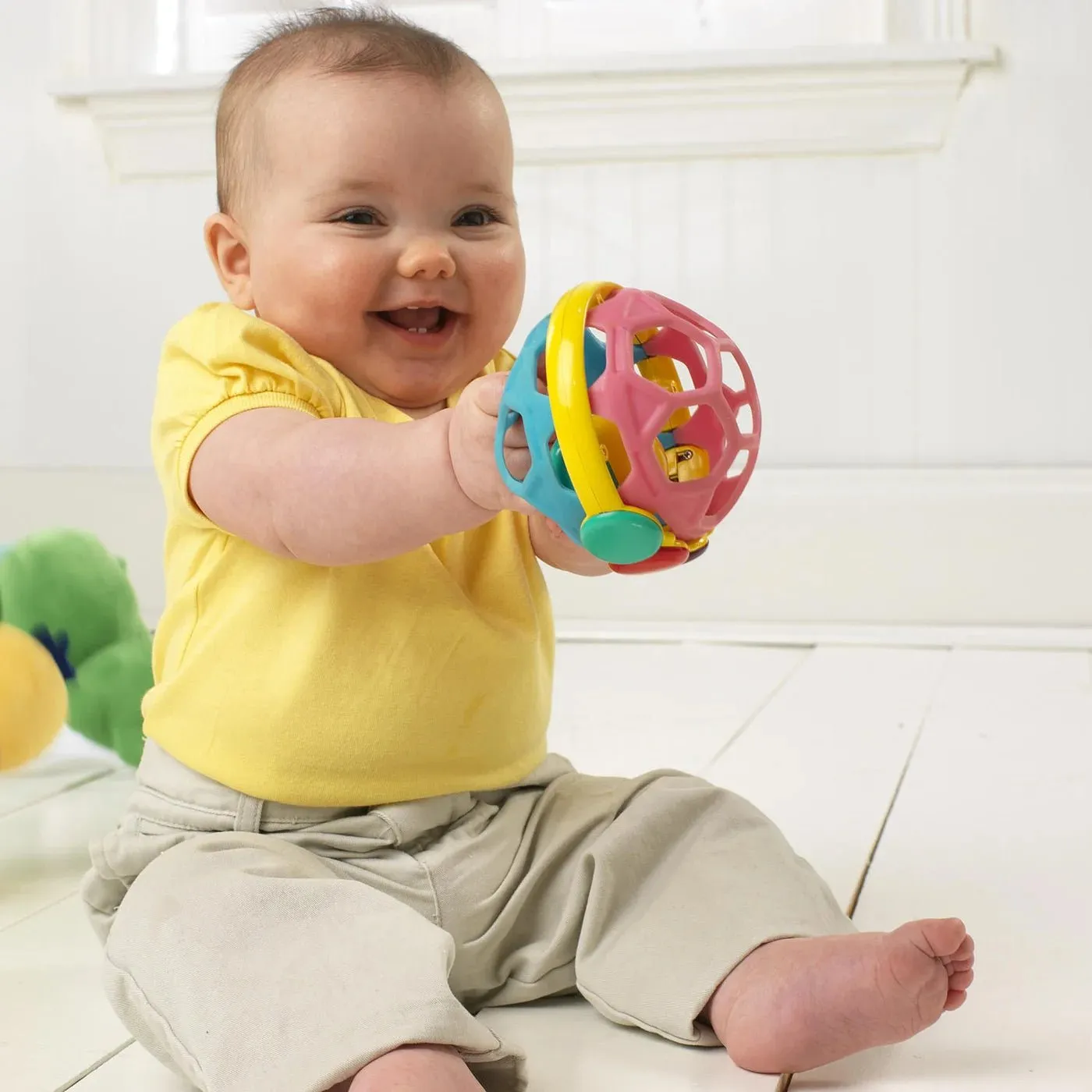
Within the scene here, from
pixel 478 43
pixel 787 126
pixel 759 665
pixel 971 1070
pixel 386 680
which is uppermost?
pixel 478 43

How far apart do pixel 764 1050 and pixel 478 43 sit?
1501 millimetres

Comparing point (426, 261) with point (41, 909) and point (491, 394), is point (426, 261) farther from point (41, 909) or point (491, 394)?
point (41, 909)

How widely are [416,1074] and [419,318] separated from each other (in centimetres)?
35

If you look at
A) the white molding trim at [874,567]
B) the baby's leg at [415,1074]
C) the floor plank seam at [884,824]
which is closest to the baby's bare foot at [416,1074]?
the baby's leg at [415,1074]

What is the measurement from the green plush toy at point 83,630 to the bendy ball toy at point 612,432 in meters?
0.62

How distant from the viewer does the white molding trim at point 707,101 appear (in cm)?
163

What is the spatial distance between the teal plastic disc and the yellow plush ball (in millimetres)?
550

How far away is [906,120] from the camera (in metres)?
1.65

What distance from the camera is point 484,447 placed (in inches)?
19.5

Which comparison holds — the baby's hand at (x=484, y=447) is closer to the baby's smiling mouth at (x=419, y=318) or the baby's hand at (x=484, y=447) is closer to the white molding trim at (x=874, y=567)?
the baby's smiling mouth at (x=419, y=318)

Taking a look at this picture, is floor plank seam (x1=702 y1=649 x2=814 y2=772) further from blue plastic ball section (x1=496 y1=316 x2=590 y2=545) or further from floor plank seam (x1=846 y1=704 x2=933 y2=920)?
blue plastic ball section (x1=496 y1=316 x2=590 y2=545)

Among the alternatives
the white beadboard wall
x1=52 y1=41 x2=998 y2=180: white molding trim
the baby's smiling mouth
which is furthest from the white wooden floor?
x1=52 y1=41 x2=998 y2=180: white molding trim

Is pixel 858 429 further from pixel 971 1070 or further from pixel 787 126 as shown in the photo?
pixel 971 1070

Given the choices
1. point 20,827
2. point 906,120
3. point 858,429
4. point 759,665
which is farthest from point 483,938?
point 906,120
